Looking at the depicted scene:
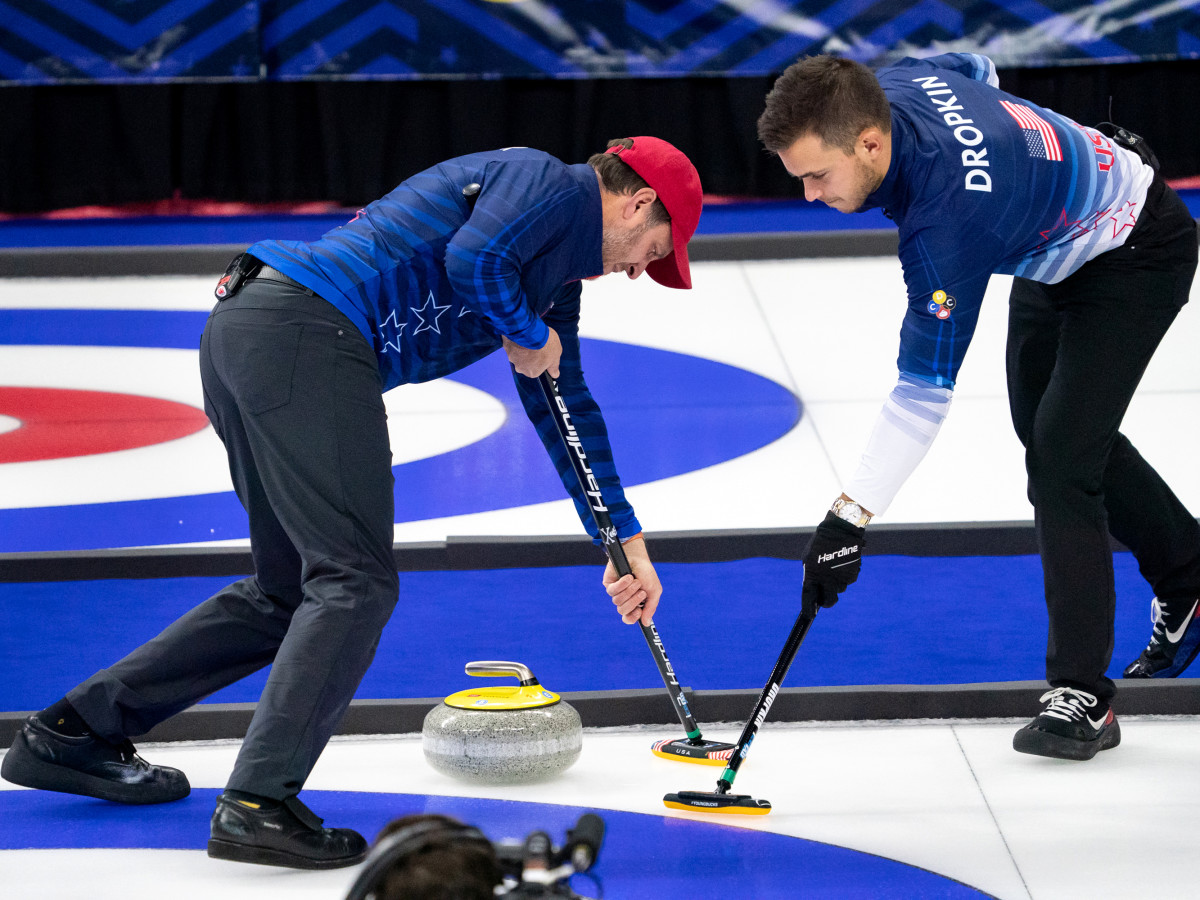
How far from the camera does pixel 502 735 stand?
2.79m

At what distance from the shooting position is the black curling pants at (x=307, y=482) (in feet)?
8.03

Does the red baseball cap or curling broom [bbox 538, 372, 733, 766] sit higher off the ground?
the red baseball cap

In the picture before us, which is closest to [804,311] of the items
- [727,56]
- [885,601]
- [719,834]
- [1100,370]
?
[727,56]

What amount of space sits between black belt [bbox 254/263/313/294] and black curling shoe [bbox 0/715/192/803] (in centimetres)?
85

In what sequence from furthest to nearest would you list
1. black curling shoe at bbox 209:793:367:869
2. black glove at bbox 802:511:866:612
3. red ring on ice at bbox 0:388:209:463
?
1. red ring on ice at bbox 0:388:209:463
2. black glove at bbox 802:511:866:612
3. black curling shoe at bbox 209:793:367:869

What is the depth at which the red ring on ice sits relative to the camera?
535cm

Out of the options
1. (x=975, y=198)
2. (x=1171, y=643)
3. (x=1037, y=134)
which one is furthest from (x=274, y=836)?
(x=1171, y=643)

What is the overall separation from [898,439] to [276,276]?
3.51 feet

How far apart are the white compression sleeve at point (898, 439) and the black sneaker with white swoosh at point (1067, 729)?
21.4 inches

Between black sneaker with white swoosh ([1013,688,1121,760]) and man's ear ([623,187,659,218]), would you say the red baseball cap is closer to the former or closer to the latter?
man's ear ([623,187,659,218])

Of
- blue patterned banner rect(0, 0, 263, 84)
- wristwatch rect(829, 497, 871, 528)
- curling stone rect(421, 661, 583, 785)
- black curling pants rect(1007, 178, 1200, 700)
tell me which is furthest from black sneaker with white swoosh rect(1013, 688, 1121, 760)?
blue patterned banner rect(0, 0, 263, 84)

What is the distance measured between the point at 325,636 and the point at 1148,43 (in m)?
7.56

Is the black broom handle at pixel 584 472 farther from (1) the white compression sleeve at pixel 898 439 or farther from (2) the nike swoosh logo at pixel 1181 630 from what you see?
(2) the nike swoosh logo at pixel 1181 630

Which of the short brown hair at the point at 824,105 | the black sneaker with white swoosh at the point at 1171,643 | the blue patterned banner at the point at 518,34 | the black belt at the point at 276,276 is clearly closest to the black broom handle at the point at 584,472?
the black belt at the point at 276,276
